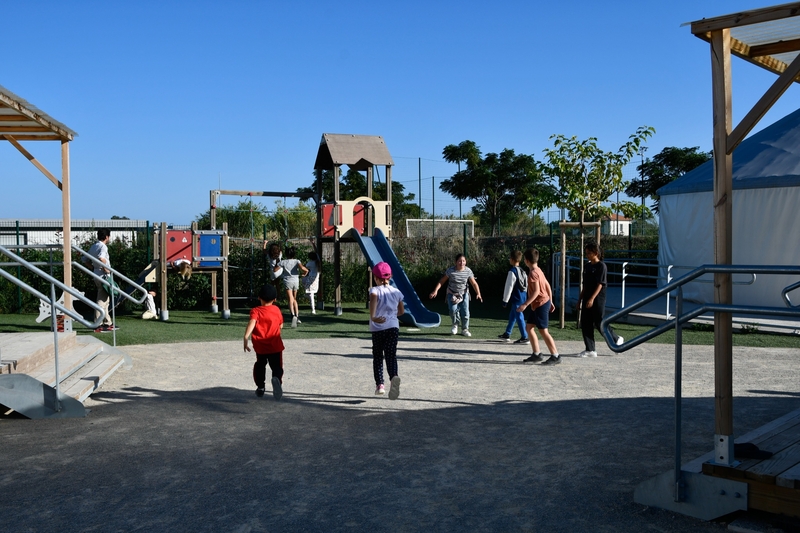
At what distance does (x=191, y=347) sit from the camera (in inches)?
495

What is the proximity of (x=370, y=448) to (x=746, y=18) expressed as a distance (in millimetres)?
4286

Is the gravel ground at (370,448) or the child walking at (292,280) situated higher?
the child walking at (292,280)

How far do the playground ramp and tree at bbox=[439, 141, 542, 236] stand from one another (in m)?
32.2

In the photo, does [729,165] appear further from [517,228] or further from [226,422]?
[517,228]

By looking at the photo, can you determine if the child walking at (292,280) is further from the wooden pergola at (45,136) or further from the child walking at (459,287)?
the wooden pergola at (45,136)

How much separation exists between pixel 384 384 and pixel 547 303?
119 inches

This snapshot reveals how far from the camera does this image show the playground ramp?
51.0 ft

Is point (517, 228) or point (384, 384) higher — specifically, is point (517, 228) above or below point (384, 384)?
above

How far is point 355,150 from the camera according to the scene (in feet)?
64.0

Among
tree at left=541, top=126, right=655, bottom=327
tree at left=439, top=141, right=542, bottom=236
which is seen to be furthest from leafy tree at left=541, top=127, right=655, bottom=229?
tree at left=439, top=141, right=542, bottom=236

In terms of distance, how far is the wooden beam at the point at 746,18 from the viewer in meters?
4.59

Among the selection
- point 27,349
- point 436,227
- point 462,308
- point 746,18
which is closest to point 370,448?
point 746,18

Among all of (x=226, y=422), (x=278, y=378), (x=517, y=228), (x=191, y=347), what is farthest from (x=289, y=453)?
(x=517, y=228)

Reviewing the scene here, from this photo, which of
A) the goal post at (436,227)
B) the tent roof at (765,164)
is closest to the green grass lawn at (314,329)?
the tent roof at (765,164)
